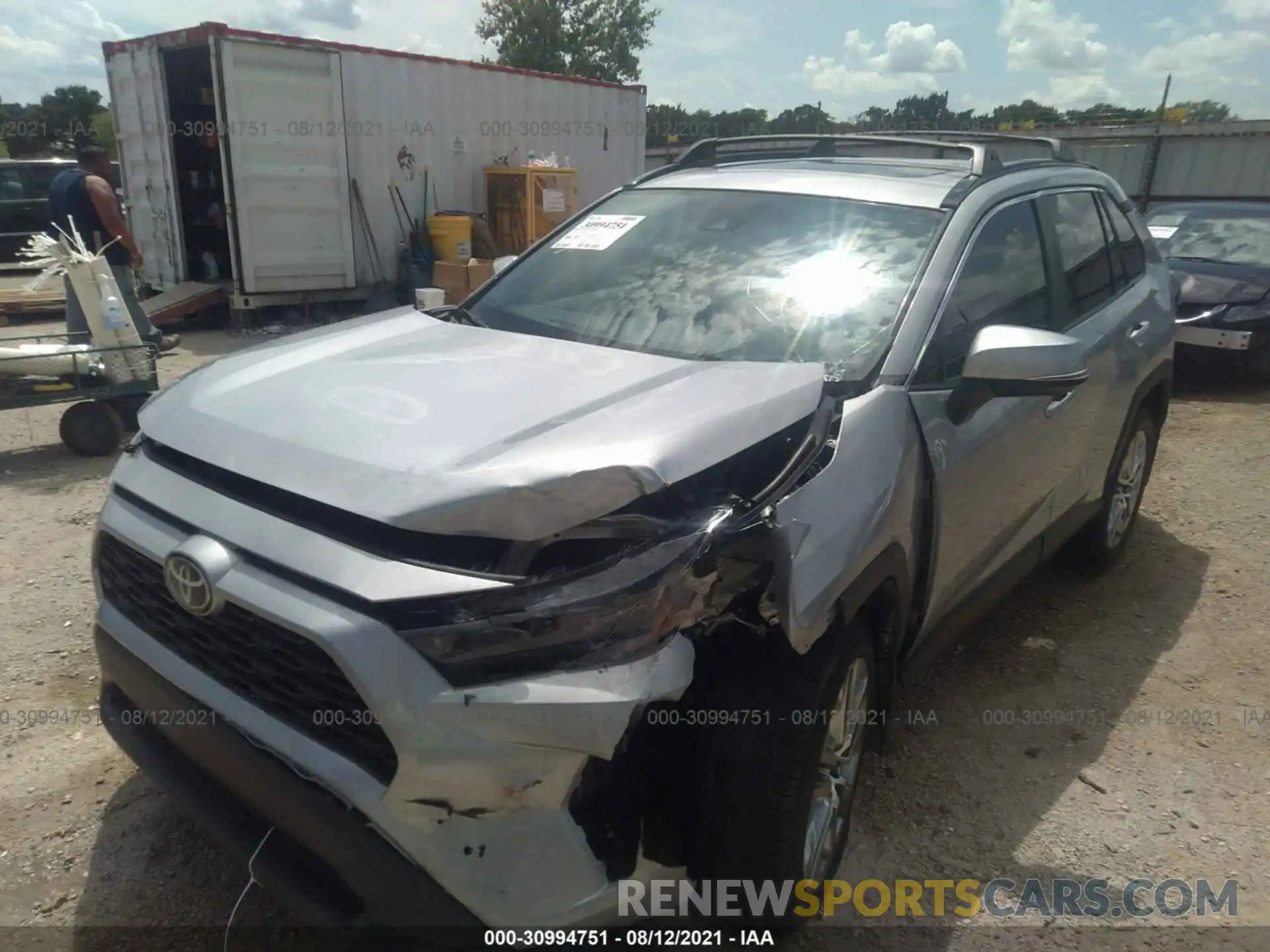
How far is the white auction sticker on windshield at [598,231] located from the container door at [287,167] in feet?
24.5

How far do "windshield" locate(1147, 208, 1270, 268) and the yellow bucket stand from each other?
23.6ft

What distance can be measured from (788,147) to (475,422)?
2.71 m

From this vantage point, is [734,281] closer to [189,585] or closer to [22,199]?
[189,585]

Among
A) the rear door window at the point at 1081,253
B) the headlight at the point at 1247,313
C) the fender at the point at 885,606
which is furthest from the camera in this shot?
the headlight at the point at 1247,313

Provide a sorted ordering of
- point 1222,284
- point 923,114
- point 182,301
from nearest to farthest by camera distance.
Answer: point 1222,284 < point 182,301 < point 923,114

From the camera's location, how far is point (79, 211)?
6816mm

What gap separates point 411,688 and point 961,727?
2213 mm

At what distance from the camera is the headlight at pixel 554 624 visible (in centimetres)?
159

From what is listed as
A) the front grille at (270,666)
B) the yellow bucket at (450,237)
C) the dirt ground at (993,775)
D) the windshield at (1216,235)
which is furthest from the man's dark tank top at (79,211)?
the windshield at (1216,235)

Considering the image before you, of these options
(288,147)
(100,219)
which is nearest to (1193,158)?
(288,147)

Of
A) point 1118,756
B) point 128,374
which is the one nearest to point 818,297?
point 1118,756

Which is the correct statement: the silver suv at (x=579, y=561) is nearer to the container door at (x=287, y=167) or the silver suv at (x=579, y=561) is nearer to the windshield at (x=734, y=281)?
the windshield at (x=734, y=281)

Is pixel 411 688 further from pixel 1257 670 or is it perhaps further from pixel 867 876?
pixel 1257 670

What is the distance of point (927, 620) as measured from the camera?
265 cm
